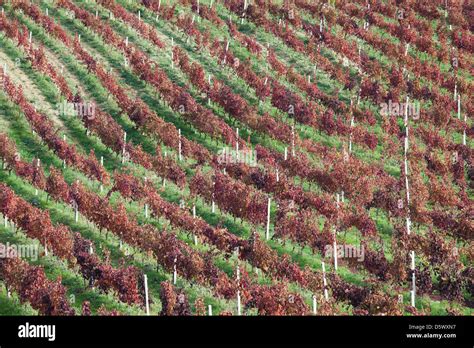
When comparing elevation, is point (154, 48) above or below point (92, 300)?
above

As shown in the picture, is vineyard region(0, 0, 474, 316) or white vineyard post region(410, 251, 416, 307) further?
white vineyard post region(410, 251, 416, 307)

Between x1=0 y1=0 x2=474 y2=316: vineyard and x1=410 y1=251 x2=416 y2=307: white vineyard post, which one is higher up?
x1=0 y1=0 x2=474 y2=316: vineyard

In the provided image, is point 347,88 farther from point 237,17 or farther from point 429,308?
point 429,308

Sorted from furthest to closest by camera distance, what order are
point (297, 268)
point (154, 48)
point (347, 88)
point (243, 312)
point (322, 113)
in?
1. point (154, 48)
2. point (347, 88)
3. point (322, 113)
4. point (297, 268)
5. point (243, 312)

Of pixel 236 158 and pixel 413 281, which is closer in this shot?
pixel 413 281

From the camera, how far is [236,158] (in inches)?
1182

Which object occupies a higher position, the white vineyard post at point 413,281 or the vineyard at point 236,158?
the vineyard at point 236,158

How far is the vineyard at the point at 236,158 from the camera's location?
827 inches

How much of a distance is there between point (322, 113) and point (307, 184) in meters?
7.28

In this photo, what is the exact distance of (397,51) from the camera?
4269 cm

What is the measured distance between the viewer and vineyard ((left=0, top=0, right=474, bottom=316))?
21016 millimetres

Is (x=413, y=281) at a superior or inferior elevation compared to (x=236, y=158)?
inferior

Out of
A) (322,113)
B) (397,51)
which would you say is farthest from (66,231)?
(397,51)

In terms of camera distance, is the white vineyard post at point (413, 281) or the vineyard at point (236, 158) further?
the white vineyard post at point (413, 281)
